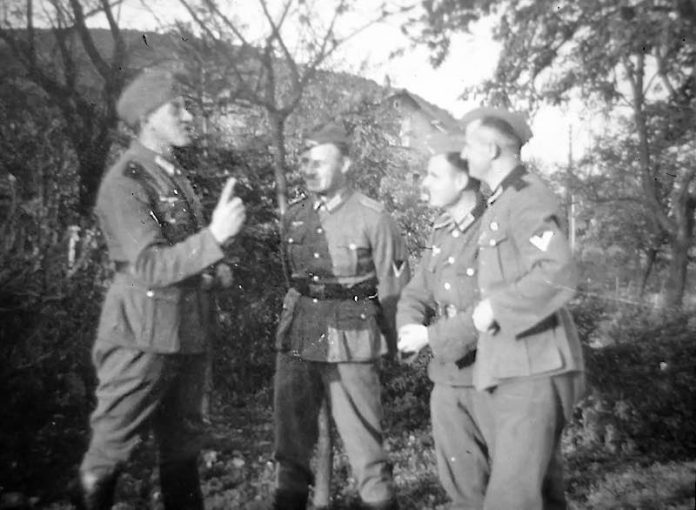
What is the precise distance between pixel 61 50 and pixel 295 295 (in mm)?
969

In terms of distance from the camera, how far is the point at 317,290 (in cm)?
189

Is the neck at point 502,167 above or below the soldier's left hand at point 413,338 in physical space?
above

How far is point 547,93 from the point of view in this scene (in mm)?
2117

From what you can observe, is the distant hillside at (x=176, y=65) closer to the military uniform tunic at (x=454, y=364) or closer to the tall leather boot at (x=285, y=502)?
the military uniform tunic at (x=454, y=364)

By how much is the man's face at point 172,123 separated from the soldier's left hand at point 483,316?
964 mm

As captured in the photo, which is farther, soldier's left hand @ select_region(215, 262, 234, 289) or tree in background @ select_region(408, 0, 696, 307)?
tree in background @ select_region(408, 0, 696, 307)

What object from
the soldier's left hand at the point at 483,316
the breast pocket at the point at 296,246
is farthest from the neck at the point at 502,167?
the breast pocket at the point at 296,246

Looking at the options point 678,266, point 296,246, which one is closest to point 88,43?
point 296,246

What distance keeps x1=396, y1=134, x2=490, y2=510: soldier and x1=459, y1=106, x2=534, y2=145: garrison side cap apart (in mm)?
88

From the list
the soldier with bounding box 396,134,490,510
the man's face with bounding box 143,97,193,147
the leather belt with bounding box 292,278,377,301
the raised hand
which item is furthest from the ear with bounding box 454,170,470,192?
the man's face with bounding box 143,97,193,147

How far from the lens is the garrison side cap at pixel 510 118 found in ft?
5.67

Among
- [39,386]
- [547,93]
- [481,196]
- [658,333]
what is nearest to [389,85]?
[481,196]

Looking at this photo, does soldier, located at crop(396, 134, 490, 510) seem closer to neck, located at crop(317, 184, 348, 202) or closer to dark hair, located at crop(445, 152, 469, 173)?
dark hair, located at crop(445, 152, 469, 173)

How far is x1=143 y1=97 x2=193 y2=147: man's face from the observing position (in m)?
1.57
